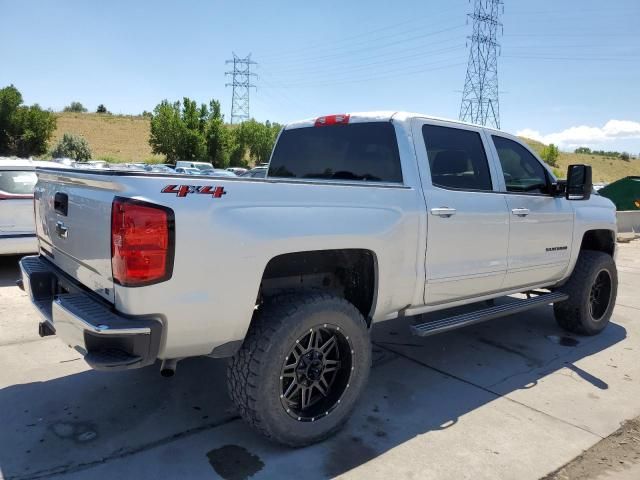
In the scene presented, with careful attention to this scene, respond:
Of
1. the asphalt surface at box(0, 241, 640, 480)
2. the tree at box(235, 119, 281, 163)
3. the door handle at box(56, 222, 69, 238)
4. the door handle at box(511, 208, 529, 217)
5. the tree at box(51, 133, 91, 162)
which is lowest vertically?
the asphalt surface at box(0, 241, 640, 480)

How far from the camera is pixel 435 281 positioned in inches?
145

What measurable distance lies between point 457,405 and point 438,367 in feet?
2.43

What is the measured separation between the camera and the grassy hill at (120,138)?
225ft

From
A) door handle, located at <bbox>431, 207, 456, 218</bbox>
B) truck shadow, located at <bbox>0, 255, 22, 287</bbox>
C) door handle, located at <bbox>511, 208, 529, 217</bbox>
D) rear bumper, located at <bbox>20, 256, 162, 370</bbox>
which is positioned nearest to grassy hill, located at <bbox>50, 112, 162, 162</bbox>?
truck shadow, located at <bbox>0, 255, 22, 287</bbox>

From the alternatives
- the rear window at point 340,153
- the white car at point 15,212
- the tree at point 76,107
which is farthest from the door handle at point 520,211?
the tree at point 76,107

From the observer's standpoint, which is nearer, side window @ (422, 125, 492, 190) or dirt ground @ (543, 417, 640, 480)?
dirt ground @ (543, 417, 640, 480)

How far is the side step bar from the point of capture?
11.9 ft

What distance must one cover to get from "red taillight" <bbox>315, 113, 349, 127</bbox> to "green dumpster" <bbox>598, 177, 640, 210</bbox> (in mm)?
14044

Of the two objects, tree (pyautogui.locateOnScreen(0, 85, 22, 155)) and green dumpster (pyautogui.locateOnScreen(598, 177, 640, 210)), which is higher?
tree (pyautogui.locateOnScreen(0, 85, 22, 155))

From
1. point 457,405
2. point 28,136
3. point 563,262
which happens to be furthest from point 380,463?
point 28,136

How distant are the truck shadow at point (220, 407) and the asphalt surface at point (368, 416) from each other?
0.03 feet

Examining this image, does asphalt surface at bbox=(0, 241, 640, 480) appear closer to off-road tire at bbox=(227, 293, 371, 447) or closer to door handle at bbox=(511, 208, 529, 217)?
off-road tire at bbox=(227, 293, 371, 447)

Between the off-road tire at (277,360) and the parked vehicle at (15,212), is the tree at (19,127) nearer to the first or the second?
the parked vehicle at (15,212)

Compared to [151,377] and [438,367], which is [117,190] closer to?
[151,377]
